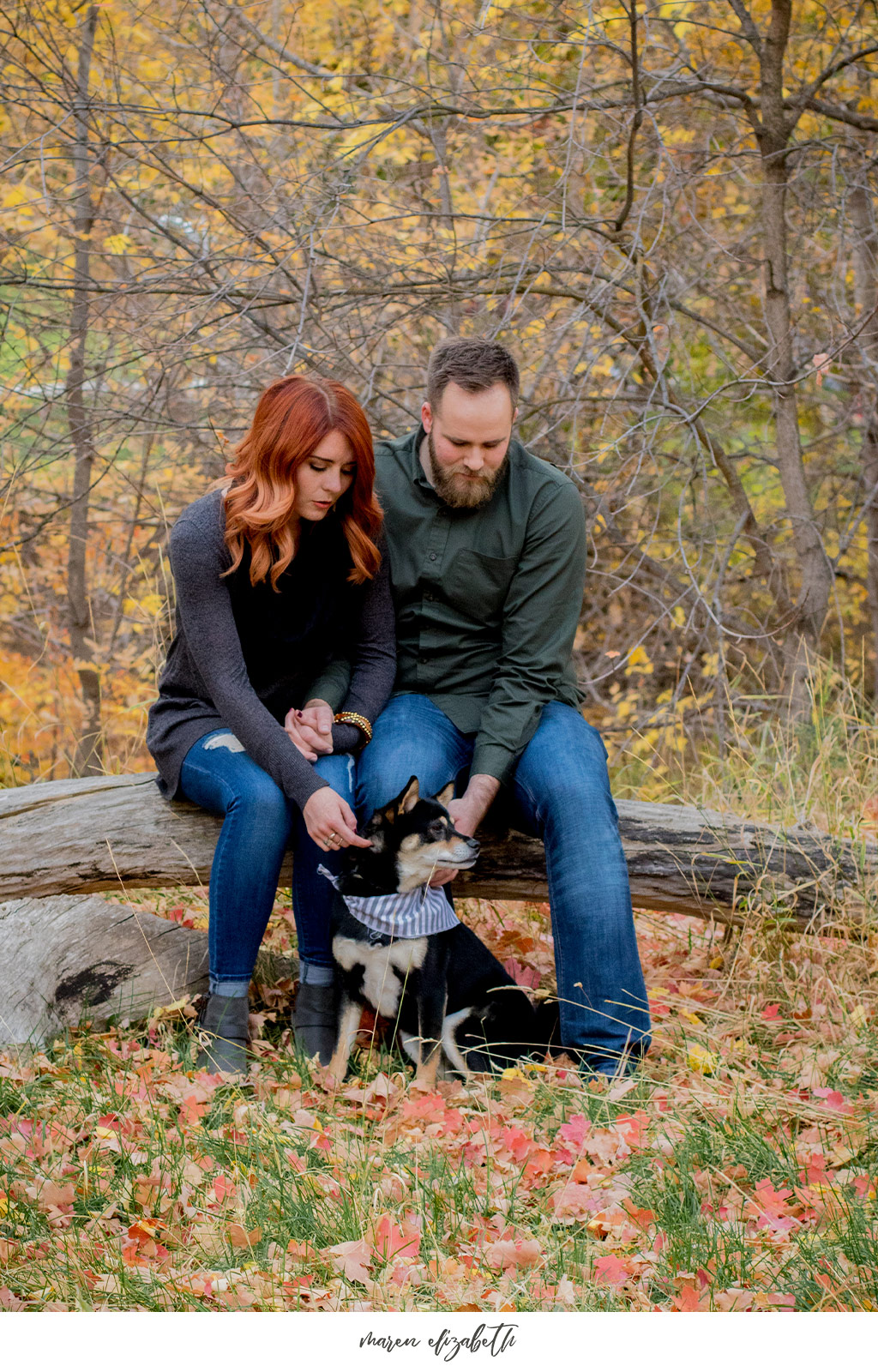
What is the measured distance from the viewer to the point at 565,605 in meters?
3.91

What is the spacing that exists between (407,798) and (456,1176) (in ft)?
3.64

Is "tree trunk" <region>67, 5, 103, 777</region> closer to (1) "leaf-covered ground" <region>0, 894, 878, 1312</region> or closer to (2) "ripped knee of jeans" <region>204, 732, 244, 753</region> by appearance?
(2) "ripped knee of jeans" <region>204, 732, 244, 753</region>

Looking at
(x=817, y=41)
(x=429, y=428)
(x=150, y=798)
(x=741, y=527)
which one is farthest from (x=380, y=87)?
(x=150, y=798)

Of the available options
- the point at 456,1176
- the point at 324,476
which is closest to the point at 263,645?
the point at 324,476

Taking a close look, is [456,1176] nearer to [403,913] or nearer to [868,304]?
[403,913]

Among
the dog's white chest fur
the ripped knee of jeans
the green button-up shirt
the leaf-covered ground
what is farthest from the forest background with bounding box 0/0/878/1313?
the ripped knee of jeans

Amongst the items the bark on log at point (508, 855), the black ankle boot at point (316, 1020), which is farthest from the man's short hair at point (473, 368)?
the black ankle boot at point (316, 1020)

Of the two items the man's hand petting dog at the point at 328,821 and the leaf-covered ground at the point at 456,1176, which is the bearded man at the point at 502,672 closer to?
the man's hand petting dog at the point at 328,821

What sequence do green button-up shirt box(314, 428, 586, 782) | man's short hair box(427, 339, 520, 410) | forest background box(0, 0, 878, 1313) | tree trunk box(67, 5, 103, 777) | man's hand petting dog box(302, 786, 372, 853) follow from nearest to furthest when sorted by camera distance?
forest background box(0, 0, 878, 1313)
man's hand petting dog box(302, 786, 372, 853)
man's short hair box(427, 339, 520, 410)
green button-up shirt box(314, 428, 586, 782)
tree trunk box(67, 5, 103, 777)

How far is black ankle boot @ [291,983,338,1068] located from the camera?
3.54 metres

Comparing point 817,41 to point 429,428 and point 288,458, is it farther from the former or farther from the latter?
point 288,458

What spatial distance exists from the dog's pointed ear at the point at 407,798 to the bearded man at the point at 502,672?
0.43 feet

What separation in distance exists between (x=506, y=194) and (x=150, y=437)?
281 centimetres
